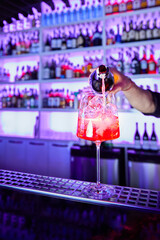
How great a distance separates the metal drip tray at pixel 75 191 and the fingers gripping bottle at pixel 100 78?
35cm

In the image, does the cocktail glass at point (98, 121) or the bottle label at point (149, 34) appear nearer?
the cocktail glass at point (98, 121)

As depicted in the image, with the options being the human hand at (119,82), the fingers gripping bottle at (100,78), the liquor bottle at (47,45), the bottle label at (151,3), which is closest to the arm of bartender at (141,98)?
the human hand at (119,82)

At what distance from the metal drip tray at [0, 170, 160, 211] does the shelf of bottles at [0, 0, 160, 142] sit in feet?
5.96

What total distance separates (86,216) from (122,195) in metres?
0.16

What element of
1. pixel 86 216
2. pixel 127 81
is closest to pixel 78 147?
pixel 127 81

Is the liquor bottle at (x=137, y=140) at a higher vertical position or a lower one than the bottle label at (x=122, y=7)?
lower

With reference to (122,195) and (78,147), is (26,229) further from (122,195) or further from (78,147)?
(78,147)

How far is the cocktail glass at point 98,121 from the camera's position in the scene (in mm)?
644

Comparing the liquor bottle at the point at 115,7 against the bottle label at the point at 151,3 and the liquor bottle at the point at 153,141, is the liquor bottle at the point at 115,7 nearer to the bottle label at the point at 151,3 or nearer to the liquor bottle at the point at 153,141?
the bottle label at the point at 151,3

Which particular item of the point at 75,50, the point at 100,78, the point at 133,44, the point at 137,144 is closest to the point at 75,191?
the point at 100,78

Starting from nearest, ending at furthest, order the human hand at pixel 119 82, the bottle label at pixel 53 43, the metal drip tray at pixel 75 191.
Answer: the metal drip tray at pixel 75 191
the human hand at pixel 119 82
the bottle label at pixel 53 43

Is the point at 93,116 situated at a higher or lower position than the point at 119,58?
lower

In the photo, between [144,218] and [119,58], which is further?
[119,58]

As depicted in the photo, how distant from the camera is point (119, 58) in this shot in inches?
107
